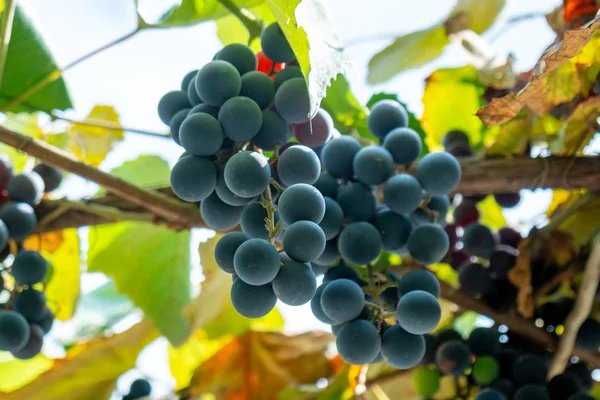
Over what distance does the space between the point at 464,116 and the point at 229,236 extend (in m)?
0.70

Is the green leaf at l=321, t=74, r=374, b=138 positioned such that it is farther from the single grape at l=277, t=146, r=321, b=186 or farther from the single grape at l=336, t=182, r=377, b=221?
the single grape at l=277, t=146, r=321, b=186

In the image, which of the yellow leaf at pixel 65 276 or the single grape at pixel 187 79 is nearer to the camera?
the single grape at pixel 187 79

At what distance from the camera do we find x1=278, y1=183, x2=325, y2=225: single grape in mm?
543

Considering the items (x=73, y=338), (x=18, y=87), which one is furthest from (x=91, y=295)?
A: (x=18, y=87)

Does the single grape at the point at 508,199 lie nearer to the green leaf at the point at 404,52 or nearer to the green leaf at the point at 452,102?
the green leaf at the point at 452,102

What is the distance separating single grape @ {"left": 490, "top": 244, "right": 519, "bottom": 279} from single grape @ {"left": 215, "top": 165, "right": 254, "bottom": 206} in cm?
54

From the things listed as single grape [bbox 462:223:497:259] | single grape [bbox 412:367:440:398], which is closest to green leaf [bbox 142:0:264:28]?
single grape [bbox 462:223:497:259]

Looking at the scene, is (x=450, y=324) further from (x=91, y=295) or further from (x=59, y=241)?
(x=91, y=295)

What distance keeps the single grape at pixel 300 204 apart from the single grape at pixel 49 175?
0.61m

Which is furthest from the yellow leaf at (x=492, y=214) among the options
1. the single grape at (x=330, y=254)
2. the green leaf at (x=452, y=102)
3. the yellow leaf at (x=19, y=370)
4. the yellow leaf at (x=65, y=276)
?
the yellow leaf at (x=19, y=370)

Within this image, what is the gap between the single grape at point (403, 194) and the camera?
0.71m

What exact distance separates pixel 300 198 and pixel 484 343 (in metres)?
Answer: 0.54

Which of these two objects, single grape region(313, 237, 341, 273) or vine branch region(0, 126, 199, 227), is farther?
vine branch region(0, 126, 199, 227)

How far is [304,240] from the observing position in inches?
20.8
